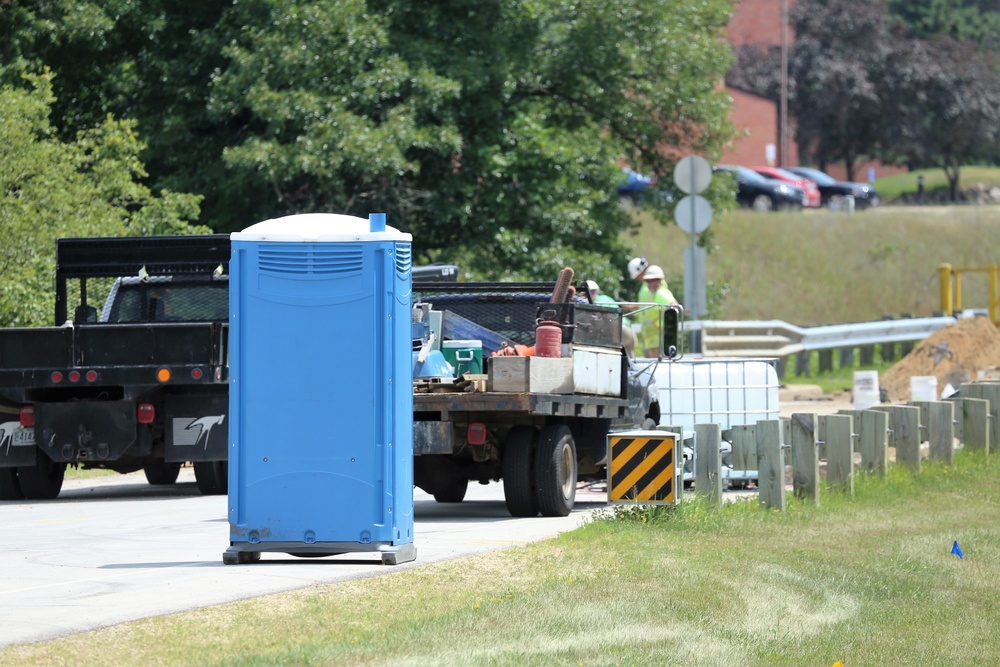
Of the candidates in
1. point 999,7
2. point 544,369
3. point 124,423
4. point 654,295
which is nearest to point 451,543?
point 544,369

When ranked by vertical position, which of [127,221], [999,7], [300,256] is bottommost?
[300,256]

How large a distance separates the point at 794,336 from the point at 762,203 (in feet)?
97.3

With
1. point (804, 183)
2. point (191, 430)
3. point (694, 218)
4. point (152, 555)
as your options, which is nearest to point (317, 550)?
point (152, 555)

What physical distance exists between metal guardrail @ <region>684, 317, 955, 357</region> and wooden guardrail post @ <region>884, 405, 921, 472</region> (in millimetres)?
13584

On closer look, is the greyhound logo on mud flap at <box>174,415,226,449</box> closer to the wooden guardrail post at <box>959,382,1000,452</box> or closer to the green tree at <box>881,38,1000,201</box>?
the wooden guardrail post at <box>959,382,1000,452</box>

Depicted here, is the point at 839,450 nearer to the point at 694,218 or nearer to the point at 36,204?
the point at 694,218

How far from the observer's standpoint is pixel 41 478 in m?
16.7

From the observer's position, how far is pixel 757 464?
46.3 ft

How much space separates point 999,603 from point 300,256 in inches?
173

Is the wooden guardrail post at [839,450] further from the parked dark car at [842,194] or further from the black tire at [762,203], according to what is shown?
the parked dark car at [842,194]

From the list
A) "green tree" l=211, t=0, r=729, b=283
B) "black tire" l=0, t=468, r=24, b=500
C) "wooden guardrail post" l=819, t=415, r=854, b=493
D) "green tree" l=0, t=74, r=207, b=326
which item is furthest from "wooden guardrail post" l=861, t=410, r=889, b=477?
"green tree" l=211, t=0, r=729, b=283

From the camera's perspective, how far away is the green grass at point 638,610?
7.54 metres

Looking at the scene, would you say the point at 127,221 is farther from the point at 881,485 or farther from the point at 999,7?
the point at 999,7

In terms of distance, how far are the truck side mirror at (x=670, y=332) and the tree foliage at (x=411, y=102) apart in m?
12.3
